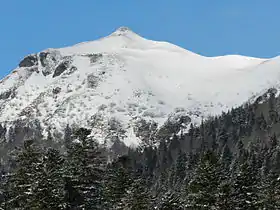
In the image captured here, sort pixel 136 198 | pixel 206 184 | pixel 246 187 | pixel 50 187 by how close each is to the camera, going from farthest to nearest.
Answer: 1. pixel 136 198
2. pixel 246 187
3. pixel 206 184
4. pixel 50 187

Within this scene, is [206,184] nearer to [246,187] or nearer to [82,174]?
[246,187]

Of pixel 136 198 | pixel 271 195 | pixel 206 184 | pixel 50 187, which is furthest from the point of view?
pixel 271 195

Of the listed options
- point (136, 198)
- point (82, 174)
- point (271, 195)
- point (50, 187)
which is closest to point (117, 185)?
point (136, 198)

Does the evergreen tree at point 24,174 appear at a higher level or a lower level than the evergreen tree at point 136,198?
higher

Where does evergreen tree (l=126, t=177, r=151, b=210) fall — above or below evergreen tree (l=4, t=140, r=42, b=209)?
below

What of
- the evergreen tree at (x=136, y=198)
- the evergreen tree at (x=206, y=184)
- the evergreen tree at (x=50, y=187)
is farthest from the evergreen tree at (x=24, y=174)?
the evergreen tree at (x=206, y=184)

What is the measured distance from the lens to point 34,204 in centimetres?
4231

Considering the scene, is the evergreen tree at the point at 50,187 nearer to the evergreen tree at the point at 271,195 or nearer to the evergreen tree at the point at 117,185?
the evergreen tree at the point at 117,185

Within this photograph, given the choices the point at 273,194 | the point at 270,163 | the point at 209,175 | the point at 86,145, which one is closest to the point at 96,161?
the point at 86,145

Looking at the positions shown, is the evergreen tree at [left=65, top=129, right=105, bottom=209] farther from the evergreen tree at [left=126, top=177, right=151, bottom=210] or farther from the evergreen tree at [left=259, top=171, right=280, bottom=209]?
the evergreen tree at [left=259, top=171, right=280, bottom=209]

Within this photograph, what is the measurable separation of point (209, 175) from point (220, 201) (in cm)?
200

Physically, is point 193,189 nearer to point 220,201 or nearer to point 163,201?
point 220,201

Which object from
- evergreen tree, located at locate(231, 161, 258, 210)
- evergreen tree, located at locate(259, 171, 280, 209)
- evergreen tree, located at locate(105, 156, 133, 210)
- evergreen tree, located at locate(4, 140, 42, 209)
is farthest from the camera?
evergreen tree, located at locate(105, 156, 133, 210)

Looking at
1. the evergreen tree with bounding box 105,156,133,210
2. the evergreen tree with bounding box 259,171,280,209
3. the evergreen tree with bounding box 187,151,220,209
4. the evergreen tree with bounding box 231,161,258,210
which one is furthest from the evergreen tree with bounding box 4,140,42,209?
the evergreen tree with bounding box 259,171,280,209
